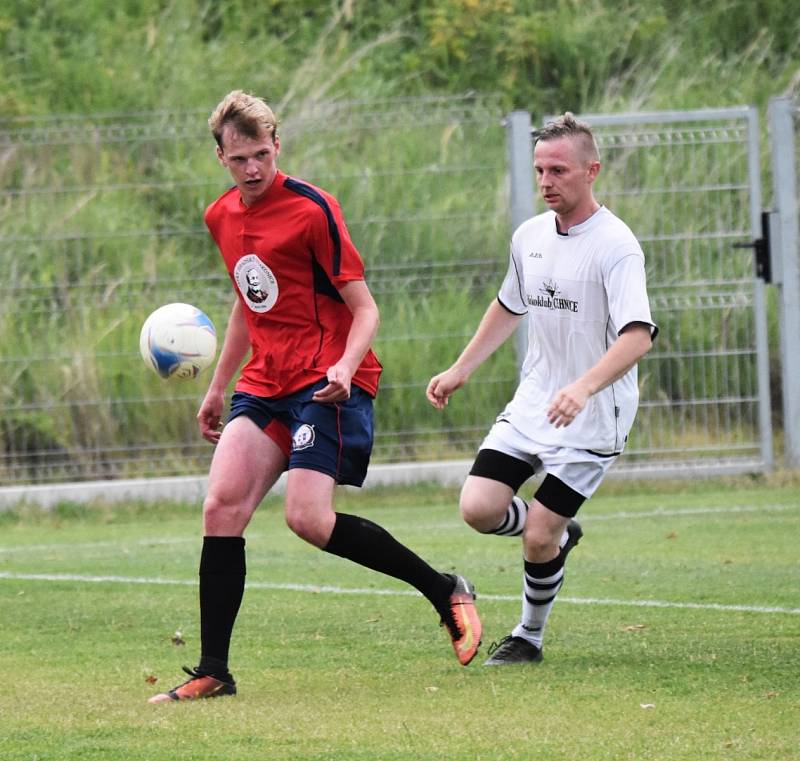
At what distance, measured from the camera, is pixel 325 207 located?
597 cm

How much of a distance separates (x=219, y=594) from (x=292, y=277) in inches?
44.6

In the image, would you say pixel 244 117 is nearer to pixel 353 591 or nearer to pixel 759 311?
pixel 353 591

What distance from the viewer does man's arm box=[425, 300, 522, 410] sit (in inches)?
253

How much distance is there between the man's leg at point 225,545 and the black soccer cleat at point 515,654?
1053mm

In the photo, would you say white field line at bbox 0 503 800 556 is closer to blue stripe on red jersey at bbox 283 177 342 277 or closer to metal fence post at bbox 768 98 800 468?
metal fence post at bbox 768 98 800 468

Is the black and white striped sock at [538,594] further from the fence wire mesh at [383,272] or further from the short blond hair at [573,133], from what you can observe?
the fence wire mesh at [383,272]

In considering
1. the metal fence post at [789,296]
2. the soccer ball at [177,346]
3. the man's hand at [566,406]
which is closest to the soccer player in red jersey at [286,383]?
the soccer ball at [177,346]

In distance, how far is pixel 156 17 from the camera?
67.4 feet

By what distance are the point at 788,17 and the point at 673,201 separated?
360 inches

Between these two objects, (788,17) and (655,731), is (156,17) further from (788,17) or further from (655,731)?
(655,731)

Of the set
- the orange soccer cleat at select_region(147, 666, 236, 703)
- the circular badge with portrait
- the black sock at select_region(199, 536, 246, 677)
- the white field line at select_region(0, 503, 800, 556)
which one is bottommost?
the white field line at select_region(0, 503, 800, 556)

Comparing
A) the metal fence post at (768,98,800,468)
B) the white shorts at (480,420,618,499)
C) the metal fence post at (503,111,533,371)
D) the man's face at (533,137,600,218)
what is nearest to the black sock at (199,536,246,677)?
the white shorts at (480,420,618,499)

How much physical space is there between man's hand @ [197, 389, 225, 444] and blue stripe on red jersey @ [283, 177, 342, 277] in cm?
78

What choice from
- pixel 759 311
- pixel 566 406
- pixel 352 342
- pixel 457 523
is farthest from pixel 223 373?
pixel 759 311
